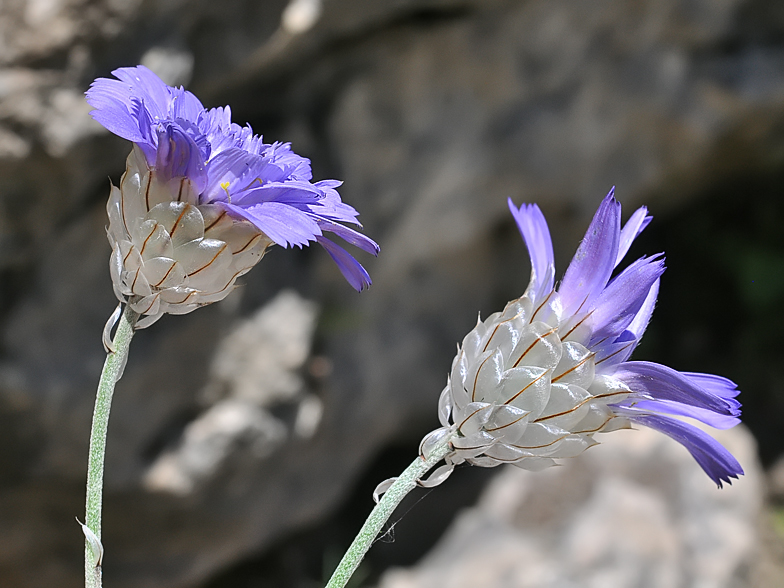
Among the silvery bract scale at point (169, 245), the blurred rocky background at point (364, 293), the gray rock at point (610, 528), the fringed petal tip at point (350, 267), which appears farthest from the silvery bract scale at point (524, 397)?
the gray rock at point (610, 528)

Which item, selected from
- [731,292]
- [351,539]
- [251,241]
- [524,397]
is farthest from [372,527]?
[731,292]

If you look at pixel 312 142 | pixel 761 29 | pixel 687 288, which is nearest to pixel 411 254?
pixel 312 142

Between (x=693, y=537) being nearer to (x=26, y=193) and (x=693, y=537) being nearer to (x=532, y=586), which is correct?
(x=532, y=586)

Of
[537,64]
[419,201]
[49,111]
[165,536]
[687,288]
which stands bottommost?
[687,288]

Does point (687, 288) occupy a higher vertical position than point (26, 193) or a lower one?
lower

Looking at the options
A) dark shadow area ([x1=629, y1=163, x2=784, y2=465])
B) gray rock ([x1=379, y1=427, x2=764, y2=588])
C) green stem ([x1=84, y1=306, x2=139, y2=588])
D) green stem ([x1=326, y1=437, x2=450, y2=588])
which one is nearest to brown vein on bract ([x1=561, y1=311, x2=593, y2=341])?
green stem ([x1=326, y1=437, x2=450, y2=588])

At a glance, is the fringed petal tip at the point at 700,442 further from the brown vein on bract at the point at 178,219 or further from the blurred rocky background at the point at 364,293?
the blurred rocky background at the point at 364,293
